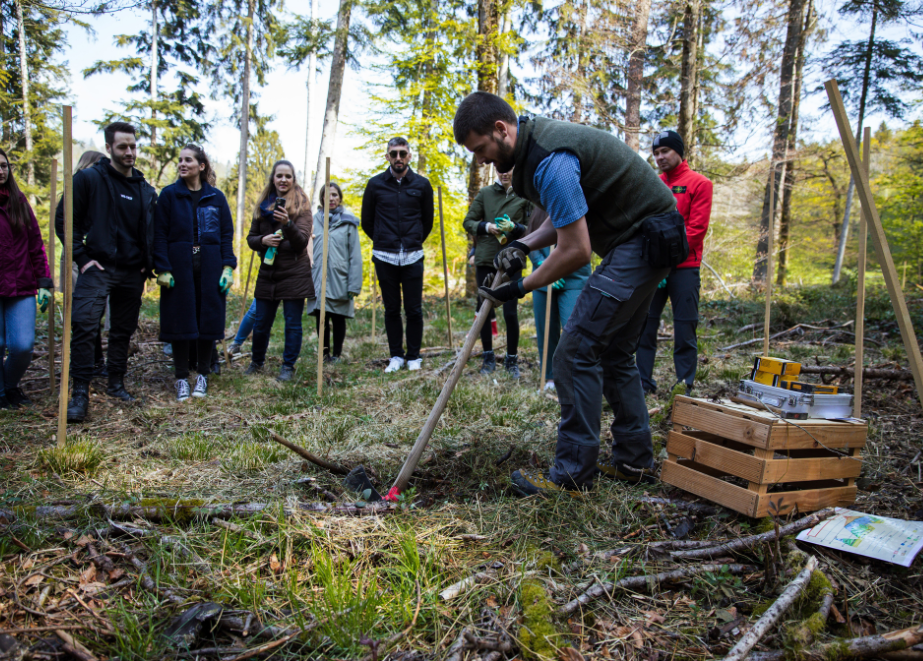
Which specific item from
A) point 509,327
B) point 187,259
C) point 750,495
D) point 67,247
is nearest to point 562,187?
point 750,495

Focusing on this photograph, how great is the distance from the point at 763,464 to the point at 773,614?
2.26 ft

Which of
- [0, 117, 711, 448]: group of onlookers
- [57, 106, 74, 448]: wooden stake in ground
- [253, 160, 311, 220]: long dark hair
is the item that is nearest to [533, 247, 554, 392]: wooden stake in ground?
[0, 117, 711, 448]: group of onlookers

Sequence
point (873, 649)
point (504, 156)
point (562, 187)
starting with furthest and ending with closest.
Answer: point (504, 156) < point (562, 187) < point (873, 649)

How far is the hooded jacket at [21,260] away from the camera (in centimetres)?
399

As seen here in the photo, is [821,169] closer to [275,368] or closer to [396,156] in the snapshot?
[396,156]

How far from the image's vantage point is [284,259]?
529 cm

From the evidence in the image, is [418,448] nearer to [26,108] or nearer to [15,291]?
[15,291]

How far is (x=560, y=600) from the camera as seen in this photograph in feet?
5.78

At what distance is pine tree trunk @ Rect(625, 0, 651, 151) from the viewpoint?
10203mm

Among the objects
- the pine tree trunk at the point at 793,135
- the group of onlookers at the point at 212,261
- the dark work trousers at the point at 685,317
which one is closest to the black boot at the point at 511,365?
the group of onlookers at the point at 212,261

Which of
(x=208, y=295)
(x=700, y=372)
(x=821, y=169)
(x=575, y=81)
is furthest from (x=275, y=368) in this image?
(x=821, y=169)

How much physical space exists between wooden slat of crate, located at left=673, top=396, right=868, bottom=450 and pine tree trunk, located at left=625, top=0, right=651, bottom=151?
27.6 feet

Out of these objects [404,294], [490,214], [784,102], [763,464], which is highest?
[784,102]

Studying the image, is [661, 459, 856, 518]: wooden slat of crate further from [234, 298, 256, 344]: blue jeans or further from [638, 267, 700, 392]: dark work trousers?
[234, 298, 256, 344]: blue jeans
